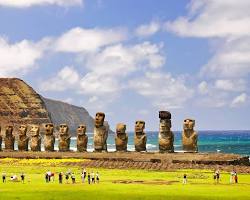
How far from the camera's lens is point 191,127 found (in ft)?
197

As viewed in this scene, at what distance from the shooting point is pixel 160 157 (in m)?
57.9

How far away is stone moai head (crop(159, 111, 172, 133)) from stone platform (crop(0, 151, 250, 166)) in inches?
140

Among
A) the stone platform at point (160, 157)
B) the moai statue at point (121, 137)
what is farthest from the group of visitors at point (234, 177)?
the moai statue at point (121, 137)

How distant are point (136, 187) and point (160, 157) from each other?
792 inches

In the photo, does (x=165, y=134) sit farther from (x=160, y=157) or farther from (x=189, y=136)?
(x=160, y=157)

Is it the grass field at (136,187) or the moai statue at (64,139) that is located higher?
the moai statue at (64,139)

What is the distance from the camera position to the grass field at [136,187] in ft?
112

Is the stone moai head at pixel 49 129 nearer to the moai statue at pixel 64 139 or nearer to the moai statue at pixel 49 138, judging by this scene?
the moai statue at pixel 49 138

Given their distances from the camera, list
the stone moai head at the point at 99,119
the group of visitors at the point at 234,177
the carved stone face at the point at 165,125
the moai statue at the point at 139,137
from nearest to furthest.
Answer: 1. the group of visitors at the point at 234,177
2. the carved stone face at the point at 165,125
3. the moai statue at the point at 139,137
4. the stone moai head at the point at 99,119

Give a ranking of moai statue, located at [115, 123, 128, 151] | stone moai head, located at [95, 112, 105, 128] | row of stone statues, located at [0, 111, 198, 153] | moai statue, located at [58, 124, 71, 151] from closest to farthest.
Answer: row of stone statues, located at [0, 111, 198, 153]
moai statue, located at [115, 123, 128, 151]
stone moai head, located at [95, 112, 105, 128]
moai statue, located at [58, 124, 71, 151]

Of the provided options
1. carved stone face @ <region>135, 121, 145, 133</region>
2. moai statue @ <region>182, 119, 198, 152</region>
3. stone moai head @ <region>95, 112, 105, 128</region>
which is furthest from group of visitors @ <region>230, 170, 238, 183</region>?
stone moai head @ <region>95, 112, 105, 128</region>

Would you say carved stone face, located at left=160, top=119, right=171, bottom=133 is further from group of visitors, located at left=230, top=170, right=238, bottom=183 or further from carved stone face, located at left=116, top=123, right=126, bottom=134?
group of visitors, located at left=230, top=170, right=238, bottom=183

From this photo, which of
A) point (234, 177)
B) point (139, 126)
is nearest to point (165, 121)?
point (139, 126)

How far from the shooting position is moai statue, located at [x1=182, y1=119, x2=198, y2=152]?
197 ft
